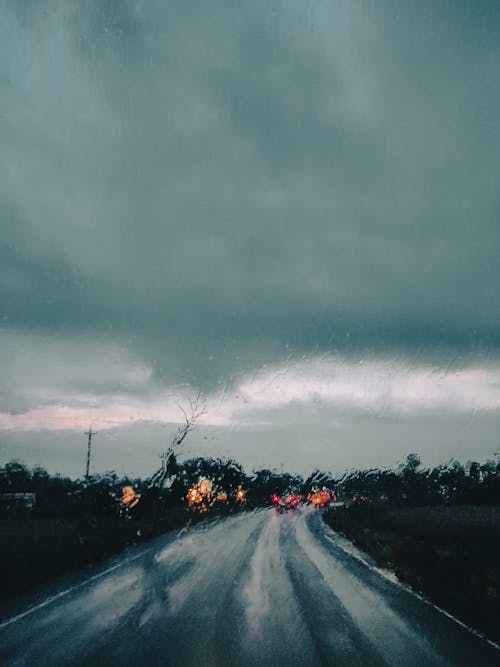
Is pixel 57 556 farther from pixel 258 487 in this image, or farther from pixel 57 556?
pixel 258 487

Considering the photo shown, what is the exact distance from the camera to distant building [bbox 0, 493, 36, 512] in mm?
62875

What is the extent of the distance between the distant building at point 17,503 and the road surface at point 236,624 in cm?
5746

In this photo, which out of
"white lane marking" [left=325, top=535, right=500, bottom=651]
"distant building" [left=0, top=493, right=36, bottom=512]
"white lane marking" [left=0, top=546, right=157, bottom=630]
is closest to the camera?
"white lane marking" [left=325, top=535, right=500, bottom=651]

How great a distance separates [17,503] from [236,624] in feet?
231

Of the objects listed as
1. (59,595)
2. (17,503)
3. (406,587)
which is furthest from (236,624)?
(17,503)

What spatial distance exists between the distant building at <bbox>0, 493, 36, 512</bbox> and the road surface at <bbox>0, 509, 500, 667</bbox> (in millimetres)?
57460

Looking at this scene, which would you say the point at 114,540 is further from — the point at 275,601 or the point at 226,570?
the point at 275,601

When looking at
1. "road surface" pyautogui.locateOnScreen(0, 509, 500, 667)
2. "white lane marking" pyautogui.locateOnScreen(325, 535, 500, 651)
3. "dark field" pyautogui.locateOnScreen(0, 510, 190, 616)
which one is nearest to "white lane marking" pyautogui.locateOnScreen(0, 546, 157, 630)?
"road surface" pyautogui.locateOnScreen(0, 509, 500, 667)

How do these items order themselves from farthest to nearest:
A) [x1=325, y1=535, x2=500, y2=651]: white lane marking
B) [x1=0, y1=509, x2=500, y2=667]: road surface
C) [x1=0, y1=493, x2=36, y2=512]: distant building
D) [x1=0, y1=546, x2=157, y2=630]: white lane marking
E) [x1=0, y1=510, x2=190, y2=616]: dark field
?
[x1=0, y1=493, x2=36, y2=512]: distant building → [x1=0, y1=510, x2=190, y2=616]: dark field → [x1=0, y1=546, x2=157, y2=630]: white lane marking → [x1=325, y1=535, x2=500, y2=651]: white lane marking → [x1=0, y1=509, x2=500, y2=667]: road surface

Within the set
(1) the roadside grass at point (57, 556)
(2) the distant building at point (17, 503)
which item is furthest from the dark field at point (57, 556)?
(2) the distant building at point (17, 503)

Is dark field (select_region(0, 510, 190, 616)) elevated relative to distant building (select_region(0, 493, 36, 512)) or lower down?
elevated

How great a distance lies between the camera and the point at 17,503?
67688 millimetres

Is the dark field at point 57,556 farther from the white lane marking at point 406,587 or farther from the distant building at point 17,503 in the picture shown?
the distant building at point 17,503

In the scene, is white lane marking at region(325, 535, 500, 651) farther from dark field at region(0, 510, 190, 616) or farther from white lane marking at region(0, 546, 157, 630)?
dark field at region(0, 510, 190, 616)
